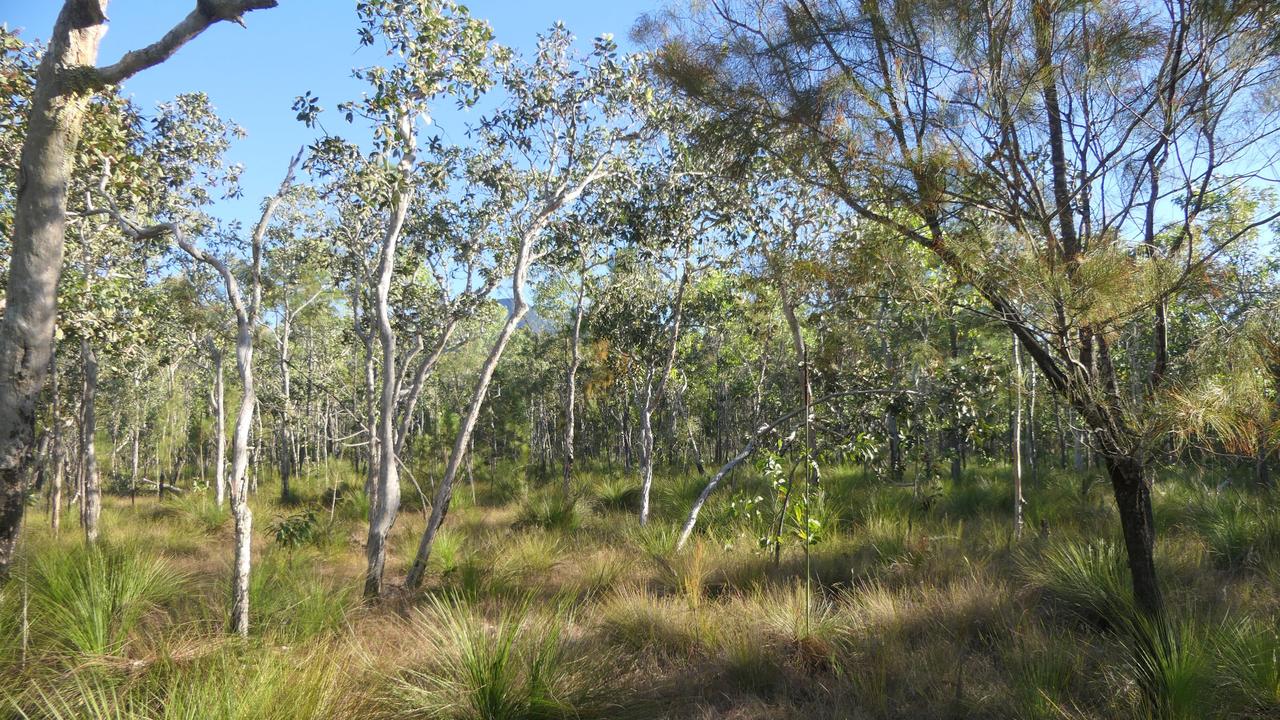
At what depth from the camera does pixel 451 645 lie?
3.81 metres

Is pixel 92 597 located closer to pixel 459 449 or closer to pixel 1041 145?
pixel 459 449

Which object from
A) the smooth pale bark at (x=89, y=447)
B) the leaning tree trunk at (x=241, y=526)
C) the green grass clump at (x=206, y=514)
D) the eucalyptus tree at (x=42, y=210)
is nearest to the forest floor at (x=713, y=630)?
the leaning tree trunk at (x=241, y=526)

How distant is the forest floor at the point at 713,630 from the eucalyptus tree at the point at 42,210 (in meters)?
1.03

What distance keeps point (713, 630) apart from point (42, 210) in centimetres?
536

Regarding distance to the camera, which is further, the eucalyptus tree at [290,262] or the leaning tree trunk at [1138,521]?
the eucalyptus tree at [290,262]

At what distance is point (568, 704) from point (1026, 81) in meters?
4.34

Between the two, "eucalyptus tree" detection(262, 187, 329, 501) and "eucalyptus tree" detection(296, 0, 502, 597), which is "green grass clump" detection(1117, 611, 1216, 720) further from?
"eucalyptus tree" detection(262, 187, 329, 501)

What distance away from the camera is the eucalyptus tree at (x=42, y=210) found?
328cm

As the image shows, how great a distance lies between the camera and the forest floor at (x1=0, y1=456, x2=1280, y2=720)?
3.19 metres

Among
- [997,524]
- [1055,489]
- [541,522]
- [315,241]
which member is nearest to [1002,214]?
[997,524]

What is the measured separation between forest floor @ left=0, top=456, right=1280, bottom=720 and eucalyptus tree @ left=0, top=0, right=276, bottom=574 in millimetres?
1029

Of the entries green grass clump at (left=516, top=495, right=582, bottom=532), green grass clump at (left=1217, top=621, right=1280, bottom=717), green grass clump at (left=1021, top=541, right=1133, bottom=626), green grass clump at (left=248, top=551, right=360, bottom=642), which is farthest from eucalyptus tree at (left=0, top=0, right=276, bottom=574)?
green grass clump at (left=516, top=495, right=582, bottom=532)

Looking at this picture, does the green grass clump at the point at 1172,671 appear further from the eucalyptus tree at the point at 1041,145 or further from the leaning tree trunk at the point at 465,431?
the leaning tree trunk at the point at 465,431

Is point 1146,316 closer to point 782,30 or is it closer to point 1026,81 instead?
point 1026,81
